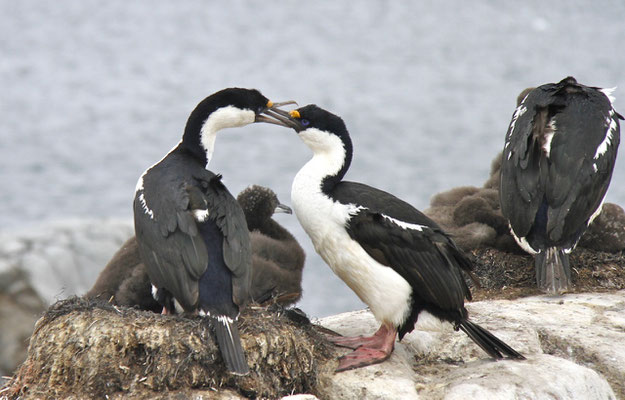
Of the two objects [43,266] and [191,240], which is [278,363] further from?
[43,266]

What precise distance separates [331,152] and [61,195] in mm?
20290

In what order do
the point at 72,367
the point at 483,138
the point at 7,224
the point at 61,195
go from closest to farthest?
the point at 72,367
the point at 7,224
the point at 61,195
the point at 483,138

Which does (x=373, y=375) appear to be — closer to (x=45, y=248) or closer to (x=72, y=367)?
(x=72, y=367)

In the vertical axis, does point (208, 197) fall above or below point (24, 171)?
below

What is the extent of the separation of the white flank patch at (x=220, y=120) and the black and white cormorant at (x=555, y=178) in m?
2.26

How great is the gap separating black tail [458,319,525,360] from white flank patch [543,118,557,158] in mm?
2123

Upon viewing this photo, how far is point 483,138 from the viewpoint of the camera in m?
27.3

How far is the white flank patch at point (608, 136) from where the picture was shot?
7.41 meters

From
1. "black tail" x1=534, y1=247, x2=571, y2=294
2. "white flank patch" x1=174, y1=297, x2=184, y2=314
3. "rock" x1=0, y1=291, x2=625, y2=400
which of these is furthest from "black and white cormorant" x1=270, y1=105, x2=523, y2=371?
"black tail" x1=534, y1=247, x2=571, y2=294

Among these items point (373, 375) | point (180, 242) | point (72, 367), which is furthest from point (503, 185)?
point (72, 367)

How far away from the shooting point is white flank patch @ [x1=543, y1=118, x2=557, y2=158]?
7.34 m

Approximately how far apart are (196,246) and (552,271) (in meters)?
3.15

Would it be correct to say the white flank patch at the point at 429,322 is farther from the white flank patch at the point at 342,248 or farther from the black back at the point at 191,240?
the black back at the point at 191,240

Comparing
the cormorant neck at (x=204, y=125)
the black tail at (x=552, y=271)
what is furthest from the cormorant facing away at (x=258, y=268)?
the black tail at (x=552, y=271)
